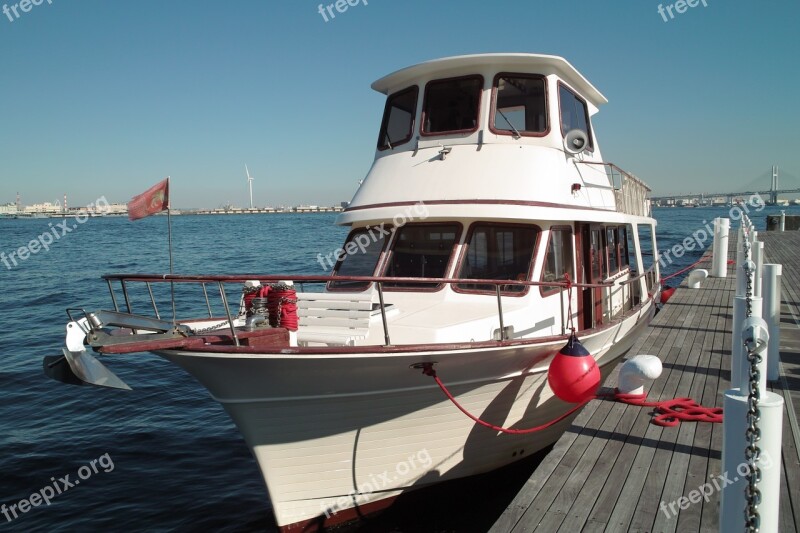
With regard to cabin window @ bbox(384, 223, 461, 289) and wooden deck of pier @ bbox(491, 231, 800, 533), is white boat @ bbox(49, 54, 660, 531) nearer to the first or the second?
cabin window @ bbox(384, 223, 461, 289)

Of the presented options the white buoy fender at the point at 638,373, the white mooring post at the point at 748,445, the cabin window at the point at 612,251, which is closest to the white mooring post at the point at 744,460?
the white mooring post at the point at 748,445

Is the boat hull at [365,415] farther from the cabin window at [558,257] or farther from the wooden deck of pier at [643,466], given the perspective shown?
the cabin window at [558,257]

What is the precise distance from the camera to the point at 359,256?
775cm

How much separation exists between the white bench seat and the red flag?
144cm

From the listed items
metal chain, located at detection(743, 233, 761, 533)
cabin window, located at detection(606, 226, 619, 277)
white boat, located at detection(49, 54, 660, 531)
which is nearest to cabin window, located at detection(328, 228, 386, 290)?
white boat, located at detection(49, 54, 660, 531)

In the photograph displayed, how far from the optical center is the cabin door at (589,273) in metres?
7.73

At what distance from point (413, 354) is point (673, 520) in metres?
2.18

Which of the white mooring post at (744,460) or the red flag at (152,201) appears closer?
the white mooring post at (744,460)

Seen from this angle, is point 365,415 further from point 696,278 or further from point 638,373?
point 696,278

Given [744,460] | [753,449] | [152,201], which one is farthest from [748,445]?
[152,201]

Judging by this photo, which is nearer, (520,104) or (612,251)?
(520,104)

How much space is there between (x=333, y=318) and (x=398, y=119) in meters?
4.28

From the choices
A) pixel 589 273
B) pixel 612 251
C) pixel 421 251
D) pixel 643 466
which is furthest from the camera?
pixel 612 251

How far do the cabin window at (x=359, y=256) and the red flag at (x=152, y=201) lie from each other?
2.84m
